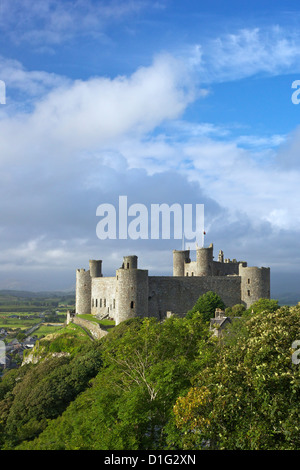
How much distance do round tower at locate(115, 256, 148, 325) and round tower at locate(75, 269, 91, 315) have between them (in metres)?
11.6

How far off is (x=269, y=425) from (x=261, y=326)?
3867mm

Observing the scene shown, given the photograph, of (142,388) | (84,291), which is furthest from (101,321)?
(142,388)

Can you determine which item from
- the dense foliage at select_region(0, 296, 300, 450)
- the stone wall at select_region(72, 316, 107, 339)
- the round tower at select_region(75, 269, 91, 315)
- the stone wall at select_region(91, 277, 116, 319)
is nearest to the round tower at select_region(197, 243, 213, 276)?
the stone wall at select_region(91, 277, 116, 319)

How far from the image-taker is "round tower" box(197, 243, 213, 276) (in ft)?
A: 191

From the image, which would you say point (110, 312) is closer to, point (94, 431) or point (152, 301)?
point (152, 301)

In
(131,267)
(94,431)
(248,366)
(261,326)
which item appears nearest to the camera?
(248,366)

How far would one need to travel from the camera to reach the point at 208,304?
51719 mm

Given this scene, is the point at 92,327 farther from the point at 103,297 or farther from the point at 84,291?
the point at 84,291

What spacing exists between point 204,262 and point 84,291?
1571cm

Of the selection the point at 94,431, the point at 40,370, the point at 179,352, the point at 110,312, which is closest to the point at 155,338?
the point at 179,352

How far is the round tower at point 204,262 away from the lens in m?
58.3

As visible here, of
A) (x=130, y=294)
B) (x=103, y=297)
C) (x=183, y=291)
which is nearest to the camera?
(x=130, y=294)
